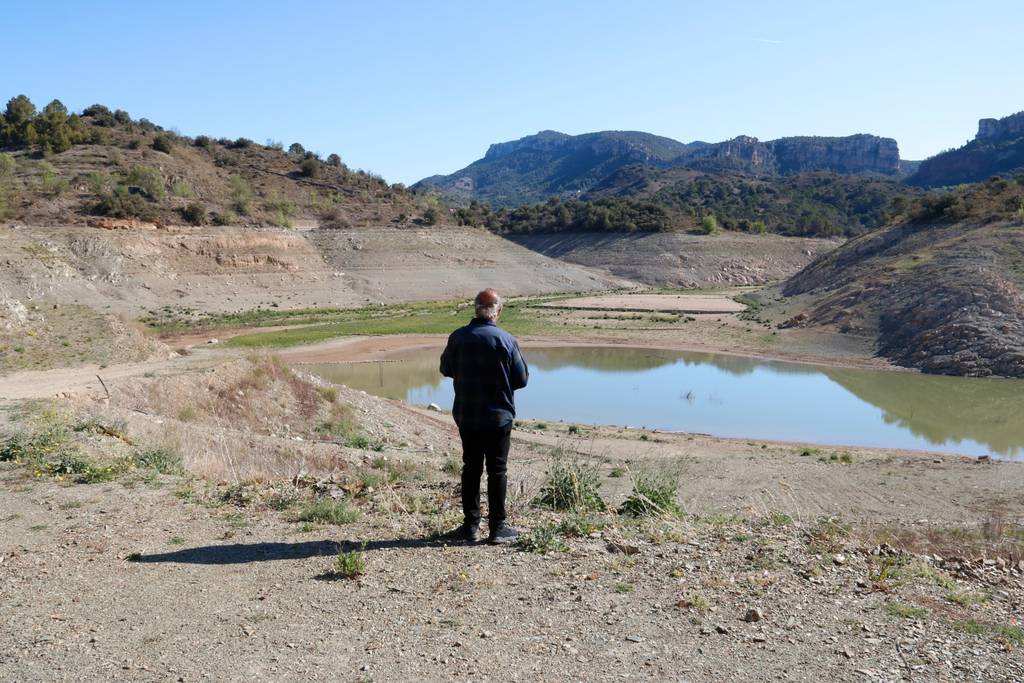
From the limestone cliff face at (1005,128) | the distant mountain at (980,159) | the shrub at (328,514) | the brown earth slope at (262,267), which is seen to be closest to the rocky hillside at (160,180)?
the brown earth slope at (262,267)

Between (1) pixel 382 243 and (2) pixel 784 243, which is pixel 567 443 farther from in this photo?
(2) pixel 784 243

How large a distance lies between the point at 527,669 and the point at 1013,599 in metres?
4.01

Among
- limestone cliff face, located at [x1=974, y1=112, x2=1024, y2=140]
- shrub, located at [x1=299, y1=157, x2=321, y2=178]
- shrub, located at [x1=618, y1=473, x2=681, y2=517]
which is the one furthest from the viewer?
limestone cliff face, located at [x1=974, y1=112, x2=1024, y2=140]

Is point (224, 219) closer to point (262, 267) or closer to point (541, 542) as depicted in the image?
point (262, 267)

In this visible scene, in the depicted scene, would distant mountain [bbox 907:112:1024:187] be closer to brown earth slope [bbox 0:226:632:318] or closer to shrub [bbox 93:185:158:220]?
brown earth slope [bbox 0:226:632:318]

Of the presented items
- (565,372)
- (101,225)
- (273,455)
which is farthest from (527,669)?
(101,225)

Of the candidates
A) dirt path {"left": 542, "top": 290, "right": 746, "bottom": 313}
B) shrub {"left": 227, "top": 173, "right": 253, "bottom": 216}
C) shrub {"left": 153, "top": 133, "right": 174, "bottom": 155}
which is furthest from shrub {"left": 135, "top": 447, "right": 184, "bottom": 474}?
shrub {"left": 153, "top": 133, "right": 174, "bottom": 155}

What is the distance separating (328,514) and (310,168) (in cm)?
7189

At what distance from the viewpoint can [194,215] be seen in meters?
52.3

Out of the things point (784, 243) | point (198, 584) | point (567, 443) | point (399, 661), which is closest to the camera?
point (399, 661)

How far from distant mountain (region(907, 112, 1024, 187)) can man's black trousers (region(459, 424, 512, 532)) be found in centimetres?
15128

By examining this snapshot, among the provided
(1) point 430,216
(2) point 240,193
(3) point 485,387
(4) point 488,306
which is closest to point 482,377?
(3) point 485,387

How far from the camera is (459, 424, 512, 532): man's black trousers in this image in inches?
238

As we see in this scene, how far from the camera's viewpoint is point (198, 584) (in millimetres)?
5227
